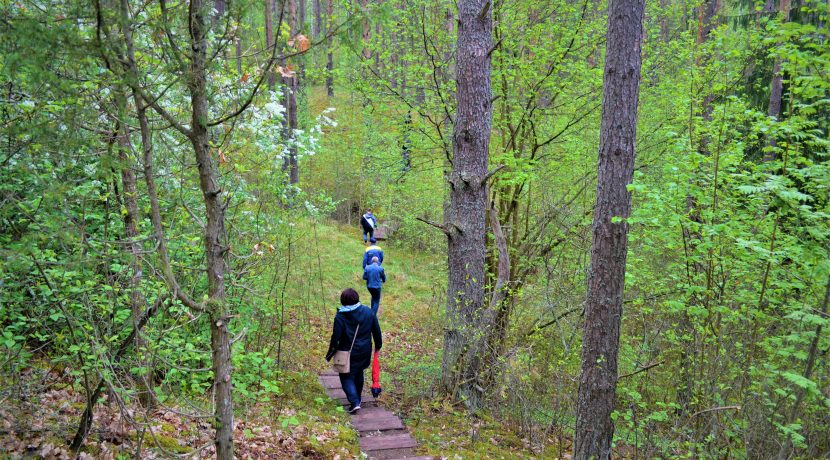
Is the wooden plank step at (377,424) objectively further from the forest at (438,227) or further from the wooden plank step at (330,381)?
the wooden plank step at (330,381)

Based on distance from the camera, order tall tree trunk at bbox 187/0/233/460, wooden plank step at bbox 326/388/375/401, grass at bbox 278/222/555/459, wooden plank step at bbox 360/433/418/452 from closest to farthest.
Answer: tall tree trunk at bbox 187/0/233/460
wooden plank step at bbox 360/433/418/452
grass at bbox 278/222/555/459
wooden plank step at bbox 326/388/375/401

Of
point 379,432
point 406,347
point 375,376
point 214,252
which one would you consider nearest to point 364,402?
point 375,376

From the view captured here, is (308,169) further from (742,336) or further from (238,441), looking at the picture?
(742,336)

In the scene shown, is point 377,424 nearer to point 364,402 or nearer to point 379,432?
point 379,432

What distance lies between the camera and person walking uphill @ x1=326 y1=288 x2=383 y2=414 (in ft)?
22.5

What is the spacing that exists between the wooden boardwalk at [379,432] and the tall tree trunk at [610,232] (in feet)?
6.27

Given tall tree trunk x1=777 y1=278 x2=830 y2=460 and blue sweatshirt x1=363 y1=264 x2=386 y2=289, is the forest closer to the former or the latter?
tall tree trunk x1=777 y1=278 x2=830 y2=460

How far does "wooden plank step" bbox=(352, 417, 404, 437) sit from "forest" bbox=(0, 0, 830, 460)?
46mm

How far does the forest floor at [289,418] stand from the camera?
4.06m

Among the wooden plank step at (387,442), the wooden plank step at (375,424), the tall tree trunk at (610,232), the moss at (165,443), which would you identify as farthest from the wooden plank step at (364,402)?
the tall tree trunk at (610,232)

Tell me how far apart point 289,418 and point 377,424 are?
237cm

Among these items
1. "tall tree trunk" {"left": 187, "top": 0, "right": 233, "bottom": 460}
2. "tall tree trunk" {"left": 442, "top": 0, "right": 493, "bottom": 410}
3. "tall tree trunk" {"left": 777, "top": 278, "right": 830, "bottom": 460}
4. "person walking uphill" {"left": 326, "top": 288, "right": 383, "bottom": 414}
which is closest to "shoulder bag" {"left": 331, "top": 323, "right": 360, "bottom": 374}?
"person walking uphill" {"left": 326, "top": 288, "right": 383, "bottom": 414}

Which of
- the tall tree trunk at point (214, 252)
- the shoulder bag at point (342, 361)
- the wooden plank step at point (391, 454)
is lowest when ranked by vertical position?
the wooden plank step at point (391, 454)

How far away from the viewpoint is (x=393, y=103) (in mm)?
8875
